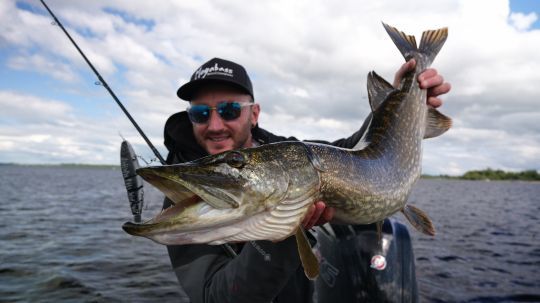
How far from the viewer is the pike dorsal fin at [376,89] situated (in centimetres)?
304

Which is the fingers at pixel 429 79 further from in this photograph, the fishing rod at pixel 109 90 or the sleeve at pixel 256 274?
the fishing rod at pixel 109 90

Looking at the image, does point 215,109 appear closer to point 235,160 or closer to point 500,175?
point 235,160

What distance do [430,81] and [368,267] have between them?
1.60 m

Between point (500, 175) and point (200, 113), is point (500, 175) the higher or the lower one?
the higher one

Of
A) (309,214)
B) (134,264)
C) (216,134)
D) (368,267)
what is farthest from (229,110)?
(134,264)

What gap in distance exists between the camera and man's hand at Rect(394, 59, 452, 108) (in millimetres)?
3186

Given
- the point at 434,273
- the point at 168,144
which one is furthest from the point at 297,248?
the point at 434,273

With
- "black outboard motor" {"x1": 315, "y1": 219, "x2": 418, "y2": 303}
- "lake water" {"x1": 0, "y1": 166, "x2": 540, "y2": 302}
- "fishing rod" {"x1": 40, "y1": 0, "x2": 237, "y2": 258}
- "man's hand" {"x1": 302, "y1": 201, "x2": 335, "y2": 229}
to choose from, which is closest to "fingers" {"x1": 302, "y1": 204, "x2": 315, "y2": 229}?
"man's hand" {"x1": 302, "y1": 201, "x2": 335, "y2": 229}

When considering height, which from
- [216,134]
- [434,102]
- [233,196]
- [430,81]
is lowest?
[233,196]

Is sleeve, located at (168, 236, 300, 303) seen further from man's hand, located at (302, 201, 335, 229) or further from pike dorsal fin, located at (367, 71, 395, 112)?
A: pike dorsal fin, located at (367, 71, 395, 112)

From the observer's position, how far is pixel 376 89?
10.2 ft

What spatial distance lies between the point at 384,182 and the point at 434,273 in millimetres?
6025

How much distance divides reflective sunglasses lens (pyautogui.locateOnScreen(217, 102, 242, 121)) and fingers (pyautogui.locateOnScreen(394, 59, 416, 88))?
4.42 feet

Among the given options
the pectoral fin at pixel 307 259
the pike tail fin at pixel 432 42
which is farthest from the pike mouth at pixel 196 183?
the pike tail fin at pixel 432 42
